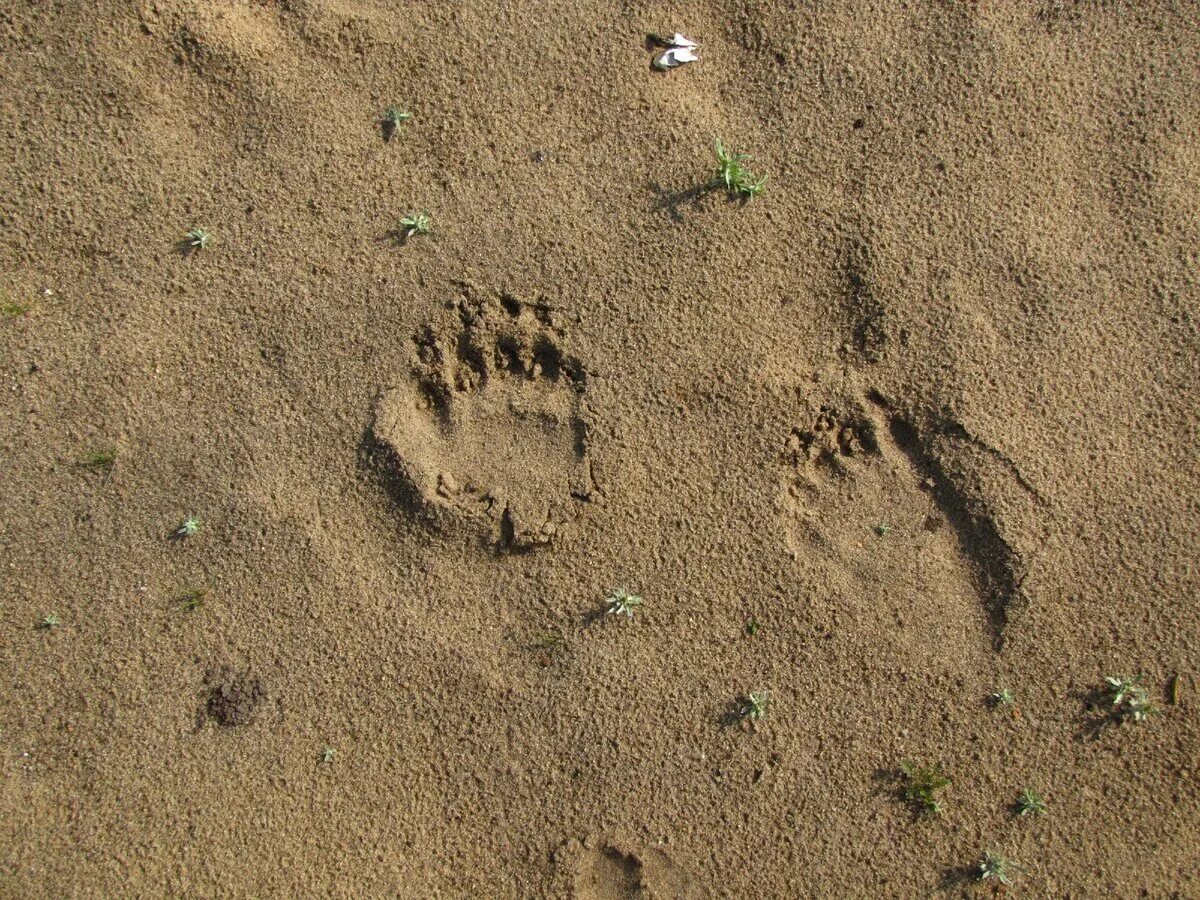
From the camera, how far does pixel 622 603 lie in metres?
2.03

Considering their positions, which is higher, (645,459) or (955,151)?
(955,151)

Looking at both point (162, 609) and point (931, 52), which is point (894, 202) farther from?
point (162, 609)

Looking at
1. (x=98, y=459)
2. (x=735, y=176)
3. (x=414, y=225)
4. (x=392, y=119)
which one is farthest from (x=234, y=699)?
(x=735, y=176)

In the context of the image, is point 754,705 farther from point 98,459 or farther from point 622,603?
point 98,459

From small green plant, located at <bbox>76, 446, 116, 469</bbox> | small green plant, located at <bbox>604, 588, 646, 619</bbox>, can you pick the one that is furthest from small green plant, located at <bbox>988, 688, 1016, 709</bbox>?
small green plant, located at <bbox>76, 446, 116, 469</bbox>

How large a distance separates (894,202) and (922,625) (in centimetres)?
117

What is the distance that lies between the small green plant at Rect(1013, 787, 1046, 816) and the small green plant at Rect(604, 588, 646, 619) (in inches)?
44.8

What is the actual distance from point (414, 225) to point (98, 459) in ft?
3.66

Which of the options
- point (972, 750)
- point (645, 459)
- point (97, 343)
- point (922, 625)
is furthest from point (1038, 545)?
point (97, 343)

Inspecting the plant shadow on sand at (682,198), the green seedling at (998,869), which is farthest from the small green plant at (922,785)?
the plant shadow on sand at (682,198)

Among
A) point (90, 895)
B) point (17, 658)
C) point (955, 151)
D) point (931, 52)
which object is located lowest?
point (90, 895)

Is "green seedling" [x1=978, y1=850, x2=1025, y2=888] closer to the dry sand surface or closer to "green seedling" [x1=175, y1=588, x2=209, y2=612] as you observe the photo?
the dry sand surface

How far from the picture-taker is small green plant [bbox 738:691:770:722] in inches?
79.4

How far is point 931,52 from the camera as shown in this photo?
6.93 feet
